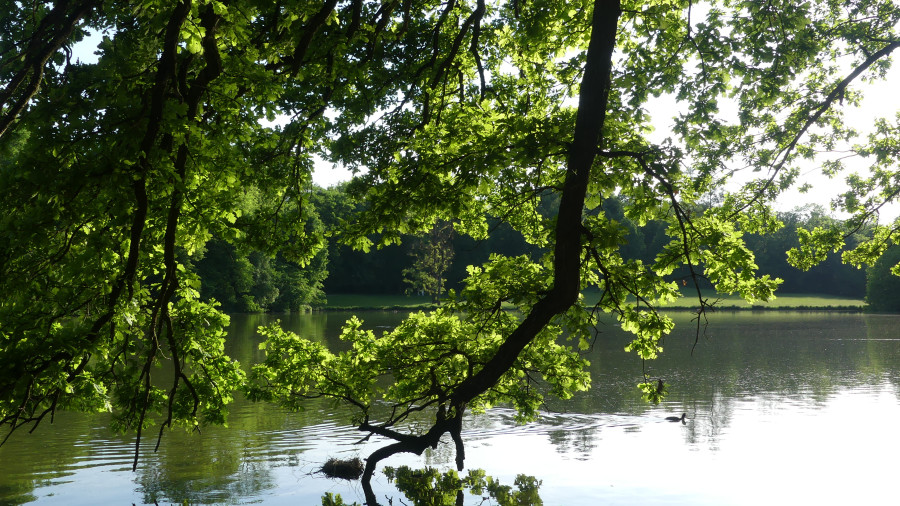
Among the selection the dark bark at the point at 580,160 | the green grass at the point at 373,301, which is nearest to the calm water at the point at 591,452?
the dark bark at the point at 580,160

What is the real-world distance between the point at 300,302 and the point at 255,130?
59085mm

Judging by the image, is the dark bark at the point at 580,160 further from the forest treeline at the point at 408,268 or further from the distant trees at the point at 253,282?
the distant trees at the point at 253,282

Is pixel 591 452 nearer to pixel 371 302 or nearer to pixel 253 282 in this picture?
pixel 253 282

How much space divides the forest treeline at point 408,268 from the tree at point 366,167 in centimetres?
3789

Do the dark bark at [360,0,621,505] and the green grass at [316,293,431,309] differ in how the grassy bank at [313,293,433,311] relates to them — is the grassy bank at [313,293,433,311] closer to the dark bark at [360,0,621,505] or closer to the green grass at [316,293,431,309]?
the green grass at [316,293,431,309]

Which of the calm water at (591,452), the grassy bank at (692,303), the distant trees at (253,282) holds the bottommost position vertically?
the calm water at (591,452)

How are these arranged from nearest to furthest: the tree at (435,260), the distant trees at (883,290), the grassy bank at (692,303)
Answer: the distant trees at (883,290)
the grassy bank at (692,303)
the tree at (435,260)

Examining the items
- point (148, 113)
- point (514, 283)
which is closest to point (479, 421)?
point (514, 283)

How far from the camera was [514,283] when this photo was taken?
8547mm

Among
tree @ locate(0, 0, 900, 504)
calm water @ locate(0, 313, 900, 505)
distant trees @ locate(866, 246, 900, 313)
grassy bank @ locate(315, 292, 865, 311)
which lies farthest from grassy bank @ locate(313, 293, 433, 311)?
tree @ locate(0, 0, 900, 504)

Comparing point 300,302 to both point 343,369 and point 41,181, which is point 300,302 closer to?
point 343,369

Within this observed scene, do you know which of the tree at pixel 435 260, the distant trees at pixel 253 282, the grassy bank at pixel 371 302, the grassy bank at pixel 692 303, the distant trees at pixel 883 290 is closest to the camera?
the distant trees at pixel 253 282

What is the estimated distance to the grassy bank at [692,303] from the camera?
Result: 2589 inches

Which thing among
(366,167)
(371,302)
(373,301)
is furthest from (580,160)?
(373,301)
